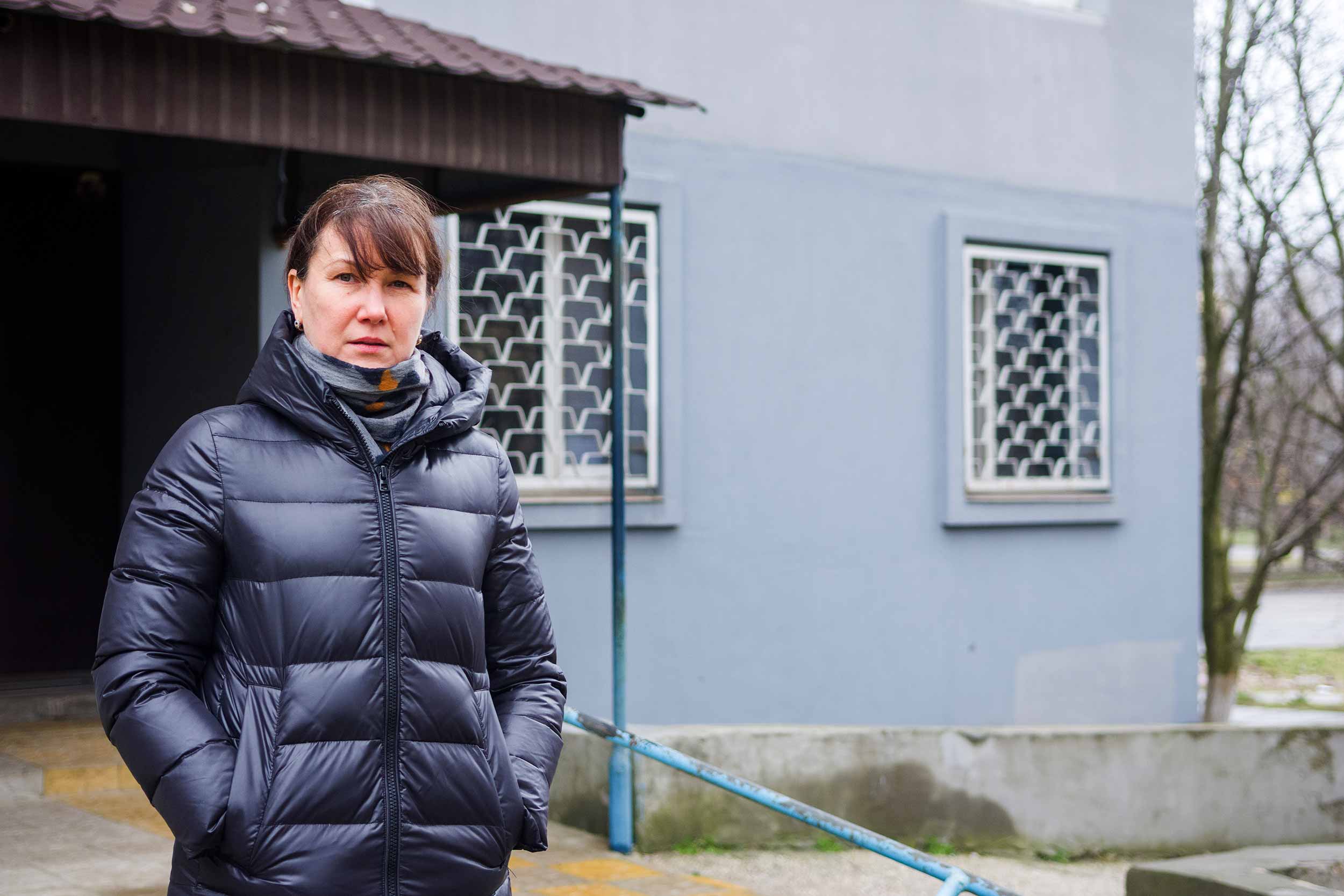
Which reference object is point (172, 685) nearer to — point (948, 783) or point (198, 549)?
point (198, 549)

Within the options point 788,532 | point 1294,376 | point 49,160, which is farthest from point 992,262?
point 1294,376

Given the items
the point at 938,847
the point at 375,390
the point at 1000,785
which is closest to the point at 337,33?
the point at 375,390

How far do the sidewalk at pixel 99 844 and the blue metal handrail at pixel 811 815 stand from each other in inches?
21.4

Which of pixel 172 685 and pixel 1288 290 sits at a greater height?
pixel 1288 290

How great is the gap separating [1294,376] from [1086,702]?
7.38m

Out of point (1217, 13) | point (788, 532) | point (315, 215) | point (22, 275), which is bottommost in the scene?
point (788, 532)

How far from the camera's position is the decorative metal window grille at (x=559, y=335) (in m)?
7.39

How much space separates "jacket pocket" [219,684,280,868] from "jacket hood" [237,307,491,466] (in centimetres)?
36

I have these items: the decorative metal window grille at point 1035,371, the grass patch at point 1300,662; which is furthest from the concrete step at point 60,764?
the grass patch at point 1300,662

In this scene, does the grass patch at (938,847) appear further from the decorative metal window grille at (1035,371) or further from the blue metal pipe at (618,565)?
the decorative metal window grille at (1035,371)

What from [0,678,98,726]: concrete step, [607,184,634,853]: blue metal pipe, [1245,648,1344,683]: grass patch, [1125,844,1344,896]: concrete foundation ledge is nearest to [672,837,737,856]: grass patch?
[607,184,634,853]: blue metal pipe

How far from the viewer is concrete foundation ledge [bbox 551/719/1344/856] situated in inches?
245

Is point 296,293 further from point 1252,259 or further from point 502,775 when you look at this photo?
point 1252,259

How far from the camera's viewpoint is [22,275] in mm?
7395
